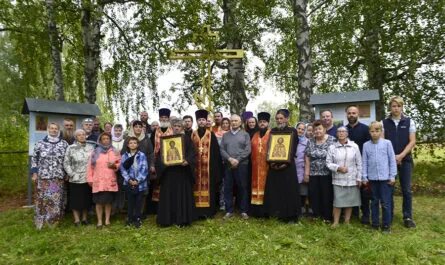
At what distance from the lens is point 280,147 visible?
6.40m

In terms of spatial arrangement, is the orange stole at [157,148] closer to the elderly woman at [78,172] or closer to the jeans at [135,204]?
the jeans at [135,204]

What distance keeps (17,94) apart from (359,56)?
16810 millimetres

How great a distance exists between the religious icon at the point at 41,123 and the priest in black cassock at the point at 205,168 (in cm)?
336

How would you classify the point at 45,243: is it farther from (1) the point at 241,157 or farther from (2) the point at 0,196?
(2) the point at 0,196

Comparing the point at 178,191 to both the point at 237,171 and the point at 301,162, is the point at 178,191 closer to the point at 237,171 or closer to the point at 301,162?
the point at 237,171

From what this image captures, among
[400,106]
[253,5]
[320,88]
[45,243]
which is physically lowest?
[45,243]

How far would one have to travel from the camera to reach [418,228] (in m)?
6.14

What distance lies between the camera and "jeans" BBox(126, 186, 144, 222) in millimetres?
6492

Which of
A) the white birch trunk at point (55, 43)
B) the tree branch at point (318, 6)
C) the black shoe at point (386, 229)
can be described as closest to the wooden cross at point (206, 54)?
the white birch trunk at point (55, 43)

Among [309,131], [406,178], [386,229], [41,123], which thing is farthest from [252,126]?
[41,123]

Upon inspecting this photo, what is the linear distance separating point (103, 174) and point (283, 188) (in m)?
3.01

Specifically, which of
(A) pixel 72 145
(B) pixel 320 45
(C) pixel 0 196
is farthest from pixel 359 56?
(C) pixel 0 196

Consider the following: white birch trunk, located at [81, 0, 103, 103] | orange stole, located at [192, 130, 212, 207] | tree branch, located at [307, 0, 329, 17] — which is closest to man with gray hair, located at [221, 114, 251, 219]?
orange stole, located at [192, 130, 212, 207]

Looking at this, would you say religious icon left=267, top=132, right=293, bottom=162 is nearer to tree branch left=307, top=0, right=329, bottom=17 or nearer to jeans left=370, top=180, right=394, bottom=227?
jeans left=370, top=180, right=394, bottom=227
